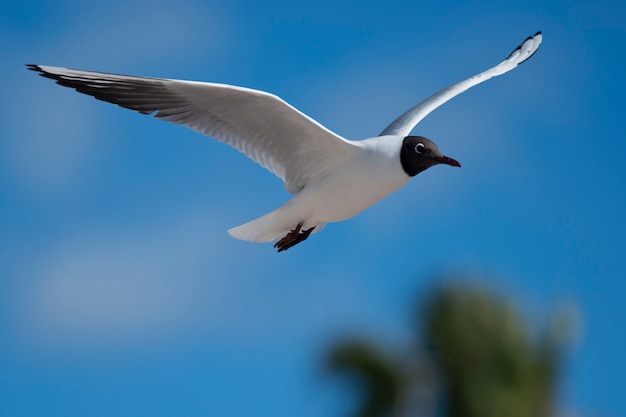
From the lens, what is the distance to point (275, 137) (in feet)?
34.8

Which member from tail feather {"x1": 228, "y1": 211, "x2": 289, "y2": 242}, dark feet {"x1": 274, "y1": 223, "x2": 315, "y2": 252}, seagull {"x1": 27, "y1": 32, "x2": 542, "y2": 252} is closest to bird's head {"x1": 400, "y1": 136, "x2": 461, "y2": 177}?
seagull {"x1": 27, "y1": 32, "x2": 542, "y2": 252}

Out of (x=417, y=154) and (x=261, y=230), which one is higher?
(x=417, y=154)

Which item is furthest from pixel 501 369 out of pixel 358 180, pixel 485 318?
pixel 358 180

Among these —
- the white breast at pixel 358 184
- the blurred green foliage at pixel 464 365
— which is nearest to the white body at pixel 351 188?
the white breast at pixel 358 184

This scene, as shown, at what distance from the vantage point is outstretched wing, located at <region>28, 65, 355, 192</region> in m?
10.1

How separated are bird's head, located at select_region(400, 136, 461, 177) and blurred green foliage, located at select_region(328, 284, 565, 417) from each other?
13.0 ft

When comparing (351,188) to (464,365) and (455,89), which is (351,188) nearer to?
(455,89)

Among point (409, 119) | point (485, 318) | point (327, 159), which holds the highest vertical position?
point (409, 119)

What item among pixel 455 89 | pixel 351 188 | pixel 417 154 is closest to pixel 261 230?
pixel 351 188

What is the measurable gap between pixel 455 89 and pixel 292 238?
339 centimetres

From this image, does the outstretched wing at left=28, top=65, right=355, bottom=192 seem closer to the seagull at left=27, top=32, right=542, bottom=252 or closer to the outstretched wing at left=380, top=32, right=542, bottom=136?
the seagull at left=27, top=32, right=542, bottom=252

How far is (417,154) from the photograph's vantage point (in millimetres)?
10242

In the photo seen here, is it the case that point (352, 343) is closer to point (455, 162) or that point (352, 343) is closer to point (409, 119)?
point (455, 162)

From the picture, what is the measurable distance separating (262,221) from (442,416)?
193 inches
